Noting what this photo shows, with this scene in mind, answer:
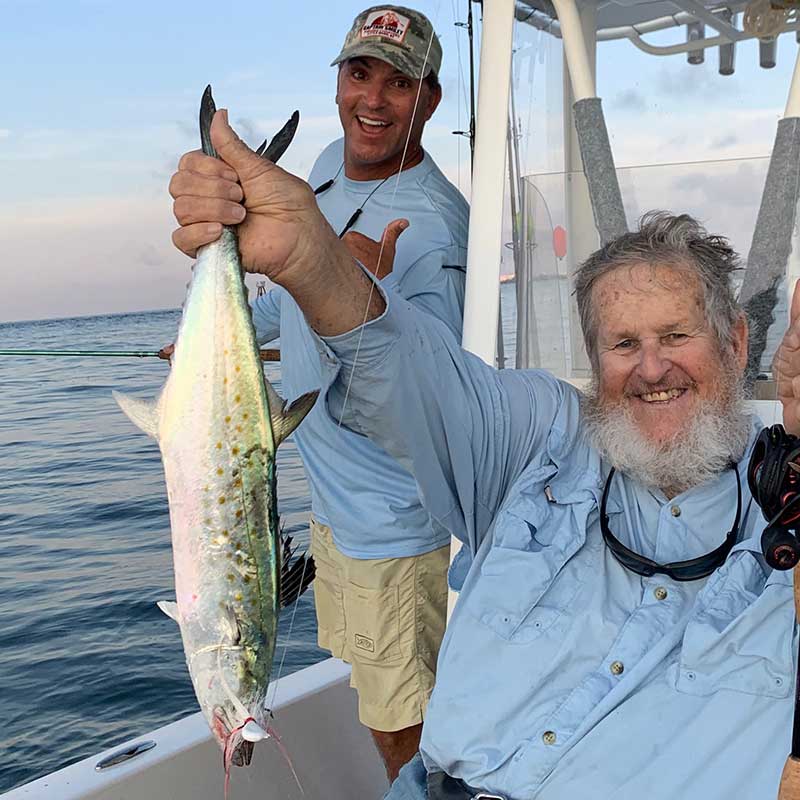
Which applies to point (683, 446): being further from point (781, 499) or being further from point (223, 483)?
point (223, 483)

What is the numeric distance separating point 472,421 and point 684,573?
446mm

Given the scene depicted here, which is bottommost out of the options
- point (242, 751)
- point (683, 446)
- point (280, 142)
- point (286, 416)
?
point (242, 751)

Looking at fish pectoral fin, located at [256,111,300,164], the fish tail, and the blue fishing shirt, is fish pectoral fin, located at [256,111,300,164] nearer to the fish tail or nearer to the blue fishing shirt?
the fish tail

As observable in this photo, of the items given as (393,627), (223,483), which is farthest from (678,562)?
(393,627)

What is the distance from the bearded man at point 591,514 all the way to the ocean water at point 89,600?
89 cm

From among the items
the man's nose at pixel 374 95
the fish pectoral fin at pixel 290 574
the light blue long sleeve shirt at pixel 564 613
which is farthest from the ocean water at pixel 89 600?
the fish pectoral fin at pixel 290 574

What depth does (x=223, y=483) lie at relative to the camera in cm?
140

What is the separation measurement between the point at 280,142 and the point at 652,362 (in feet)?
2.77

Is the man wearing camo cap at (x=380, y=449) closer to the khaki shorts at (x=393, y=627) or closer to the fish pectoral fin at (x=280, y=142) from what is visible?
the khaki shorts at (x=393, y=627)

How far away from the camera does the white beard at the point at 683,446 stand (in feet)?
6.03

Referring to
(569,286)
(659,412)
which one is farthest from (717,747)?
(569,286)

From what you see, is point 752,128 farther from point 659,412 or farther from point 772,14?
point 659,412

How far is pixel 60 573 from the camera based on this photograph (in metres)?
7.73

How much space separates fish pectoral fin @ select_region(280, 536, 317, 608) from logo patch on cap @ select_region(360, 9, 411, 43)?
176cm
